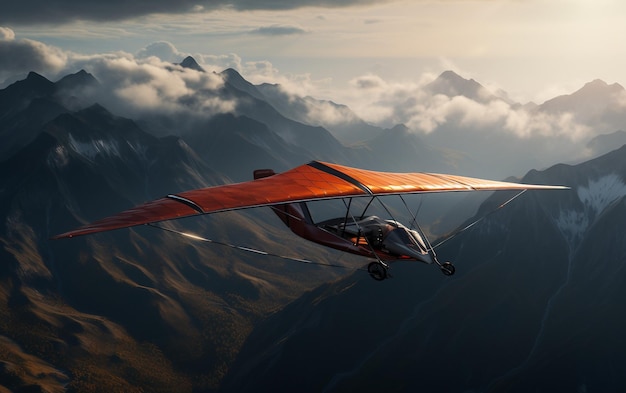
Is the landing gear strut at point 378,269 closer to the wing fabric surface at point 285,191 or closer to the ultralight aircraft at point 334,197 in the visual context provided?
the ultralight aircraft at point 334,197

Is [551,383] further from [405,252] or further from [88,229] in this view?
[88,229]

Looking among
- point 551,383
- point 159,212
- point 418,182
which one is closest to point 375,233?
point 418,182

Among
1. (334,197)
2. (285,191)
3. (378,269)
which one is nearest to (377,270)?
(378,269)

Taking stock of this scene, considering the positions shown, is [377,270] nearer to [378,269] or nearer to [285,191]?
[378,269]

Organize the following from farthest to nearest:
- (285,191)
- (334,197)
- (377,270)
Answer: (285,191) < (334,197) < (377,270)

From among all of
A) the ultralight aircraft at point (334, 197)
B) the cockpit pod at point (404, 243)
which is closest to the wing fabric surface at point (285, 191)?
the ultralight aircraft at point (334, 197)

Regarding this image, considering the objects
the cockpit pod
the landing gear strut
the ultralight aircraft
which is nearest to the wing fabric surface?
the ultralight aircraft

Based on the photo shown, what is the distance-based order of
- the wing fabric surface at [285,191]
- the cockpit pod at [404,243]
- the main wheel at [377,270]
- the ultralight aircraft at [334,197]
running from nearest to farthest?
the wing fabric surface at [285,191]
the ultralight aircraft at [334,197]
the main wheel at [377,270]
the cockpit pod at [404,243]
